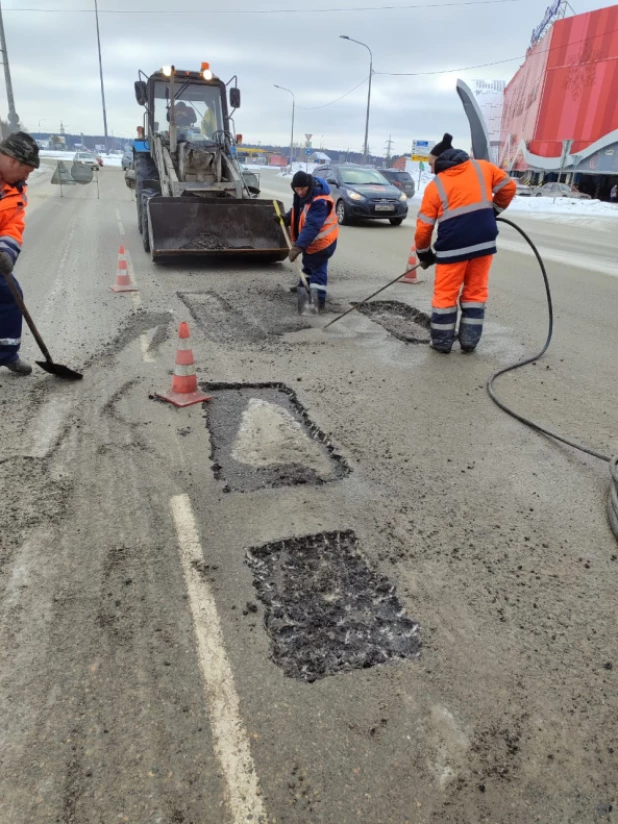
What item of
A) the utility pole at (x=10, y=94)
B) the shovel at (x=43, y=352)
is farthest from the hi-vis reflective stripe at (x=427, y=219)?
the utility pole at (x=10, y=94)

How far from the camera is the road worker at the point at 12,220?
12.5 feet

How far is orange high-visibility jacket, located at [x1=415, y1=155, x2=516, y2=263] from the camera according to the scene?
4.95m

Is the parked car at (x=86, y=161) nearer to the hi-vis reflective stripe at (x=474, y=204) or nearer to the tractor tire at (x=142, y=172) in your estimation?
the tractor tire at (x=142, y=172)

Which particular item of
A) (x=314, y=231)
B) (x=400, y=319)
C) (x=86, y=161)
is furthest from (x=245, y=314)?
(x=86, y=161)

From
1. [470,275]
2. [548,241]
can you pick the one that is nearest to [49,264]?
[470,275]

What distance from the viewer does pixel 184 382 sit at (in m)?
4.13

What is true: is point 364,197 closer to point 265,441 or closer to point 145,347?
point 145,347

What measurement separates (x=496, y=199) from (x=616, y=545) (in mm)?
3587

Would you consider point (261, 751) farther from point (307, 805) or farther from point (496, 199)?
point (496, 199)

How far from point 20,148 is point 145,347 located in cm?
186

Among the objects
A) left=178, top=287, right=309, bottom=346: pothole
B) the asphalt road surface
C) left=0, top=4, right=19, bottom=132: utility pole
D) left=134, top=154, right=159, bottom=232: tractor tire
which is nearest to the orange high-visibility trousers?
the asphalt road surface

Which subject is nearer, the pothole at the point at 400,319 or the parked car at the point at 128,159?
the pothole at the point at 400,319

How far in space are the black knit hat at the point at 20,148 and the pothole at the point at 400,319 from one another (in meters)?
3.61

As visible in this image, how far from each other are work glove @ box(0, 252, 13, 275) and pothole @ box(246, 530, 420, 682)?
9.41 ft
